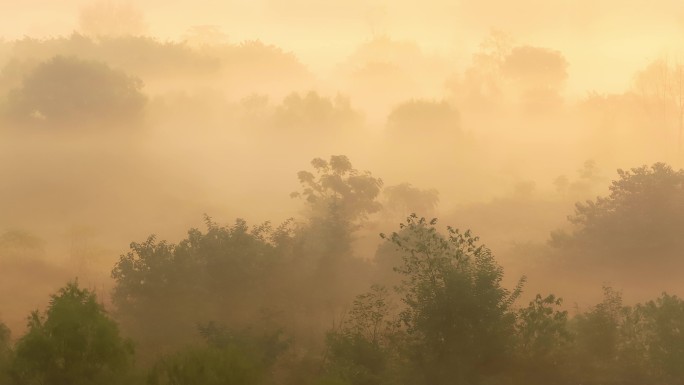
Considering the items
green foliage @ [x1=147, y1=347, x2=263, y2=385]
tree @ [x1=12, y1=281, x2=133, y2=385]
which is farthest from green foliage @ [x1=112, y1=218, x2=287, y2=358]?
green foliage @ [x1=147, y1=347, x2=263, y2=385]

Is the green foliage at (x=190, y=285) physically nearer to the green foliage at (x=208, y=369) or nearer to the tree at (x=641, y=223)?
the green foliage at (x=208, y=369)

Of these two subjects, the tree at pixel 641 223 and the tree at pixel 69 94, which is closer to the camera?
the tree at pixel 641 223

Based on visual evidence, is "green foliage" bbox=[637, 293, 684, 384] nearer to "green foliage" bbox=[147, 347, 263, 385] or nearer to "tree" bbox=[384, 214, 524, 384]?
"tree" bbox=[384, 214, 524, 384]

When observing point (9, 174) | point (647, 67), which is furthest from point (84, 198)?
point (647, 67)

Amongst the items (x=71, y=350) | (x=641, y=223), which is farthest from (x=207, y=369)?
(x=641, y=223)

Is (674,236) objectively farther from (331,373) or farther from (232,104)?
A: (232,104)

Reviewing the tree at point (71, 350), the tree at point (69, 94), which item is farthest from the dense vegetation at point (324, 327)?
the tree at point (69, 94)

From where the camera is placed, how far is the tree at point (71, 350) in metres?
28.8

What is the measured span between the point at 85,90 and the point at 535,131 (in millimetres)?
85634

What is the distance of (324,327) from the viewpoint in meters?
53.8

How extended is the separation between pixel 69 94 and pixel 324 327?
7329 cm

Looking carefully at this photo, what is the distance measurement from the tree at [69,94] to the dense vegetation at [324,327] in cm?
6283

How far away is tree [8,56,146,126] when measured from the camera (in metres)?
107

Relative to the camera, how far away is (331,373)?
33312 millimetres
